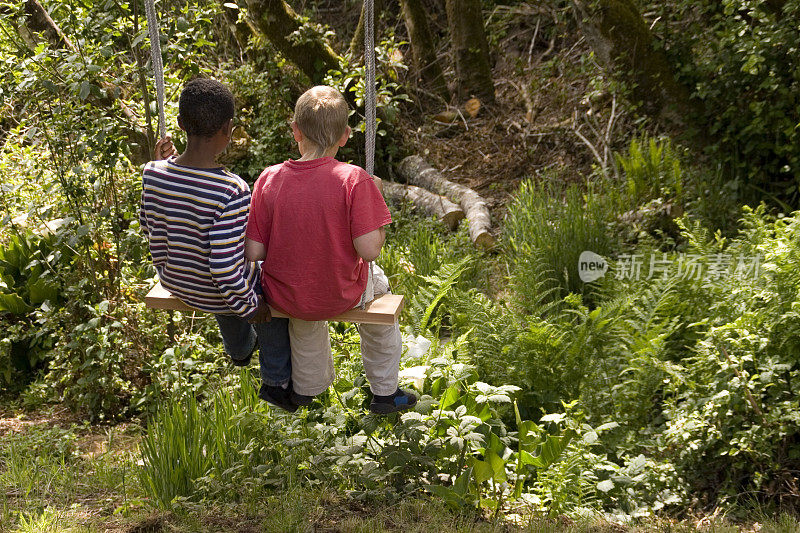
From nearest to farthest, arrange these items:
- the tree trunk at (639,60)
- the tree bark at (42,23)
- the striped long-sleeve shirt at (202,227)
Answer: the striped long-sleeve shirt at (202,227) < the tree bark at (42,23) < the tree trunk at (639,60)

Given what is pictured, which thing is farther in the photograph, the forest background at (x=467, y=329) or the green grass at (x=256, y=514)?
the forest background at (x=467, y=329)

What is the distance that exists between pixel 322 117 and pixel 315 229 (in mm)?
417

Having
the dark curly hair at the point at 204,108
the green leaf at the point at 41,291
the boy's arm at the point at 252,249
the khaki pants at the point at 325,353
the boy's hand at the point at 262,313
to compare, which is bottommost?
the green leaf at the point at 41,291

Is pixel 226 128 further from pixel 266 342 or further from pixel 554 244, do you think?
pixel 554 244

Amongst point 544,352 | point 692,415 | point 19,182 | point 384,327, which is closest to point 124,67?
point 19,182

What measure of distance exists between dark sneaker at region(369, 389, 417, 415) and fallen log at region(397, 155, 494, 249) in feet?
10.9

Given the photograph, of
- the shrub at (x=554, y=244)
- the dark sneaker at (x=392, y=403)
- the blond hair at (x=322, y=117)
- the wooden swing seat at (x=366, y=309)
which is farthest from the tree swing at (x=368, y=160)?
the shrub at (x=554, y=244)

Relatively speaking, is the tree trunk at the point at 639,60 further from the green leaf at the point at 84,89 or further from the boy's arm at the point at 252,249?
the boy's arm at the point at 252,249

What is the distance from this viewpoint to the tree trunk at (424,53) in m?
9.77

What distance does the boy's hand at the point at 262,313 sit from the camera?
10.3 ft

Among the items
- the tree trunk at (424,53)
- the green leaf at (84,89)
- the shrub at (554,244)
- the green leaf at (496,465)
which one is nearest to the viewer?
the green leaf at (496,465)

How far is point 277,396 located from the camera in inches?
136

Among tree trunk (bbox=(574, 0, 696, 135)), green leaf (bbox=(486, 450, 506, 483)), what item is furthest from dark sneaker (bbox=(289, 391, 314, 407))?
tree trunk (bbox=(574, 0, 696, 135))

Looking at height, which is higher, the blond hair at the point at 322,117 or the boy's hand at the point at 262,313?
the blond hair at the point at 322,117
